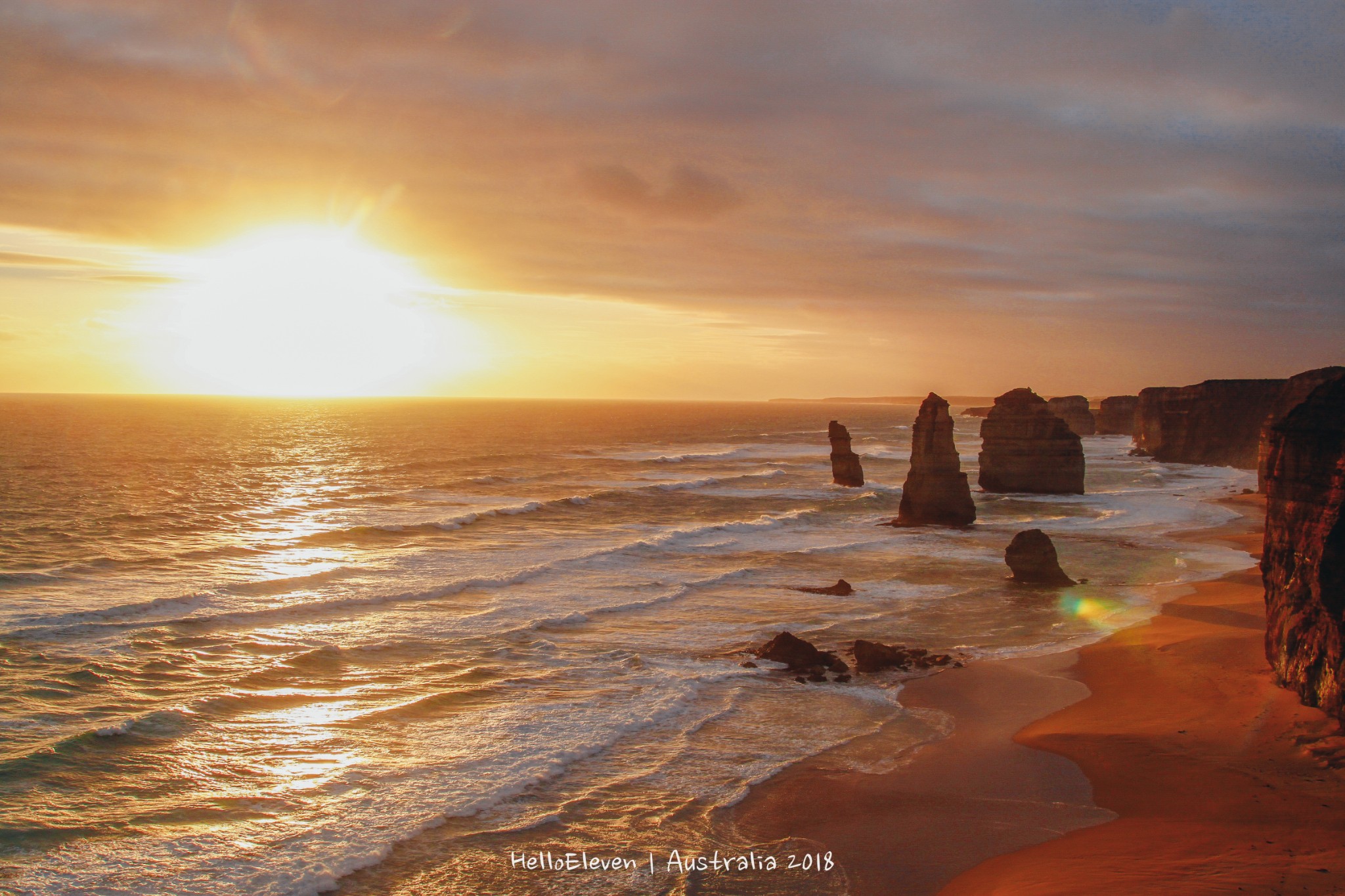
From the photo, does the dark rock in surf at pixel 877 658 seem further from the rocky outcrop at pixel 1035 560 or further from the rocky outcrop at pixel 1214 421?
the rocky outcrop at pixel 1214 421

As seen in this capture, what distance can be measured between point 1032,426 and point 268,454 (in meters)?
80.1

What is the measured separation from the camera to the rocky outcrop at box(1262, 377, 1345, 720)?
53.1 ft

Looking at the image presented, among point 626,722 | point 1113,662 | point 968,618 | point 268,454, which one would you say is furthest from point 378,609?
point 268,454

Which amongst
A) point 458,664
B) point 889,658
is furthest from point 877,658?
point 458,664

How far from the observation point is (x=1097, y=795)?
15273mm

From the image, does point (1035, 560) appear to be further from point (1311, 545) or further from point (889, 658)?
point (1311, 545)

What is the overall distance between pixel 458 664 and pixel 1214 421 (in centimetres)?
8725

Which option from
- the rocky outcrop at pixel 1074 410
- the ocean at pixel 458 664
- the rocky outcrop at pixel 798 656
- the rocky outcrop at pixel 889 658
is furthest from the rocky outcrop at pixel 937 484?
the rocky outcrop at pixel 1074 410

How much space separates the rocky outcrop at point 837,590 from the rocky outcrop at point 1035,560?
6.21 meters

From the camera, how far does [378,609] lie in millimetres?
29734

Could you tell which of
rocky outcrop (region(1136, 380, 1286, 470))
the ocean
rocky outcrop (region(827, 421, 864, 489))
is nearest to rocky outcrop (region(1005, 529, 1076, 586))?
the ocean

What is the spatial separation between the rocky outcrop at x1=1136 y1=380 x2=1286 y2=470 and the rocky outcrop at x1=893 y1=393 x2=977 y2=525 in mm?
47562

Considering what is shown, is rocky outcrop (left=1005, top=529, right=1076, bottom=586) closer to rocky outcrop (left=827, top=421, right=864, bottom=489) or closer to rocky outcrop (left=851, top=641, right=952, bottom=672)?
rocky outcrop (left=851, top=641, right=952, bottom=672)

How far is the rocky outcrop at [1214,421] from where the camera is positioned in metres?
83.8
